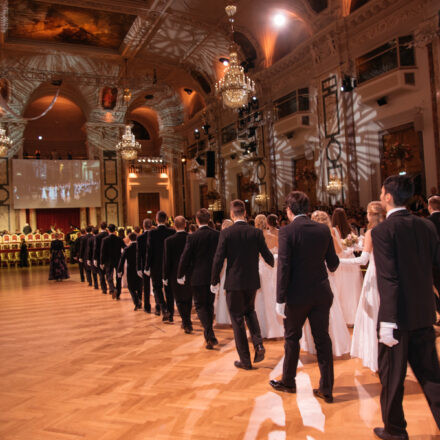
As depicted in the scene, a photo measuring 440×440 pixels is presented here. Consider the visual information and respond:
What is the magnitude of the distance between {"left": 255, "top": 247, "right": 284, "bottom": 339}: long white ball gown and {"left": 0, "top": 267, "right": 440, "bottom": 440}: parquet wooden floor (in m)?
0.14

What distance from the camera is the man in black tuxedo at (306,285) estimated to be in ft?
9.69

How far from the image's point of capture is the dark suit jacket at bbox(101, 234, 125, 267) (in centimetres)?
828

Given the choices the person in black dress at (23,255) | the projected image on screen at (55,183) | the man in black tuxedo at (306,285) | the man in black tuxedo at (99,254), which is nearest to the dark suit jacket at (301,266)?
the man in black tuxedo at (306,285)

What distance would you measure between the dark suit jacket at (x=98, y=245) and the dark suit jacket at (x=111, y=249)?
642mm

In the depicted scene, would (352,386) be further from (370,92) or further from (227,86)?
(370,92)

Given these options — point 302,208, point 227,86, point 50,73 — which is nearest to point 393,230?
point 302,208

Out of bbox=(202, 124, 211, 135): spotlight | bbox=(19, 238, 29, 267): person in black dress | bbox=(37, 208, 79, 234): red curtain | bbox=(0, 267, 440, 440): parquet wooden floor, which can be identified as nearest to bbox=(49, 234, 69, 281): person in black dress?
bbox=(19, 238, 29, 267): person in black dress

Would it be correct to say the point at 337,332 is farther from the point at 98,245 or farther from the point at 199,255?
the point at 98,245

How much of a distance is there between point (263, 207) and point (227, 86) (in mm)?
8363

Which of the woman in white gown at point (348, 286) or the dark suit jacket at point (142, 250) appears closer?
the woman in white gown at point (348, 286)

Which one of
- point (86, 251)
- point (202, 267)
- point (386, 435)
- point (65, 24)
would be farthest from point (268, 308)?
point (65, 24)

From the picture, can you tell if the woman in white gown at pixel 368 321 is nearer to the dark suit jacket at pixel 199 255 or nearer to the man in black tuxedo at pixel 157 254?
the dark suit jacket at pixel 199 255

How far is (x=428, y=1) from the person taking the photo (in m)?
9.56

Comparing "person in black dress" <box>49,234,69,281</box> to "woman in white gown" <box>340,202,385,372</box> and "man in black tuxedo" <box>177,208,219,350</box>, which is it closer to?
"man in black tuxedo" <box>177,208,219,350</box>
